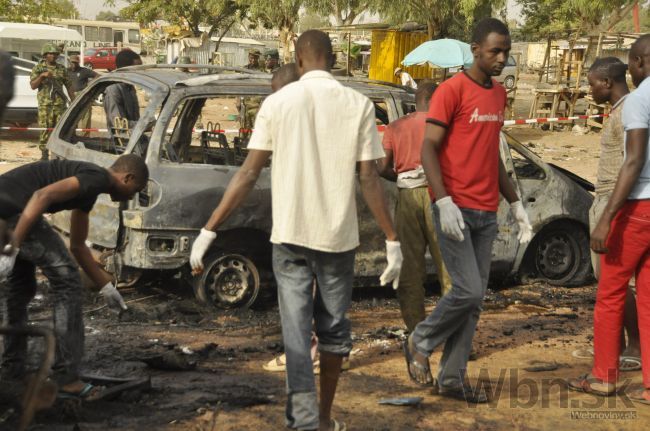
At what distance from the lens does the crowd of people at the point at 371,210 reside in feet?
14.2

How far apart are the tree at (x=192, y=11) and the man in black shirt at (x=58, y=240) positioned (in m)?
40.4

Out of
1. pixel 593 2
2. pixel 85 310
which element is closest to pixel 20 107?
pixel 85 310

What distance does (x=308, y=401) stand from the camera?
4367 millimetres

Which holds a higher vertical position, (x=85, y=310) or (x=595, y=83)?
(x=595, y=83)

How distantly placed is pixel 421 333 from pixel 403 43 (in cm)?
2326

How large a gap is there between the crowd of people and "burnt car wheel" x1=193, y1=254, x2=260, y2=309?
130 cm

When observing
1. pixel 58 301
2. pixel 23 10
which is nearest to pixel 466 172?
pixel 58 301

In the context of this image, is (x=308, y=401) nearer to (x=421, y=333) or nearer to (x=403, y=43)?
(x=421, y=333)

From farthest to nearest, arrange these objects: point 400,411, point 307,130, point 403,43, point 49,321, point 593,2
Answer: point 593,2
point 403,43
point 49,321
point 400,411
point 307,130

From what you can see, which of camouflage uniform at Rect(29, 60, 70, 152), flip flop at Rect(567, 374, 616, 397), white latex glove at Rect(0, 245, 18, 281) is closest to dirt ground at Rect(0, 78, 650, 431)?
flip flop at Rect(567, 374, 616, 397)

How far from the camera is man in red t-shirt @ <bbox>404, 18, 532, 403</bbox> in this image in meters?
5.07

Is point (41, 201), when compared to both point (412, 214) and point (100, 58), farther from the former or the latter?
point (100, 58)

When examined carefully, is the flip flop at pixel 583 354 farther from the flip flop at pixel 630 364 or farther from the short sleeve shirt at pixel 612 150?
the short sleeve shirt at pixel 612 150

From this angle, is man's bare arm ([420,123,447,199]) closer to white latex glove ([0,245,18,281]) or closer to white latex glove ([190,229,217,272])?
white latex glove ([190,229,217,272])
